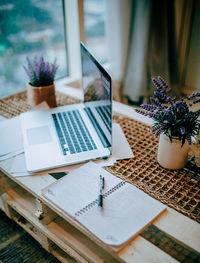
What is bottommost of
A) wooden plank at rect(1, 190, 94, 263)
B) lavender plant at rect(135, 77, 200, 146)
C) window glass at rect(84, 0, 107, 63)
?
wooden plank at rect(1, 190, 94, 263)

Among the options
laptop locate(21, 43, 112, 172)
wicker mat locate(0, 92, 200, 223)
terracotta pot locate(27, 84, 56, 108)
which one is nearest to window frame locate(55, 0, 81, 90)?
terracotta pot locate(27, 84, 56, 108)

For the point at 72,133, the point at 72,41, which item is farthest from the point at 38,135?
the point at 72,41

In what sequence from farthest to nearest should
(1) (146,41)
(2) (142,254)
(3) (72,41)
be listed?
(3) (72,41)
(1) (146,41)
(2) (142,254)

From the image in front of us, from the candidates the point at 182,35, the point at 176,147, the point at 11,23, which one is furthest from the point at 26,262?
the point at 182,35

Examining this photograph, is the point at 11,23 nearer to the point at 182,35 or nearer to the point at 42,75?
the point at 42,75

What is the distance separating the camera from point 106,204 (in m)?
0.73

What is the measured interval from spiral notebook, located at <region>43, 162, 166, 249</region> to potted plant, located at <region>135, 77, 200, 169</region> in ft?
0.58

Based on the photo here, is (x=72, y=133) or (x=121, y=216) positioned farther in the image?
(x=72, y=133)

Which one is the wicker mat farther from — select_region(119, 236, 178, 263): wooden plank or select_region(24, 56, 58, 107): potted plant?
select_region(24, 56, 58, 107): potted plant

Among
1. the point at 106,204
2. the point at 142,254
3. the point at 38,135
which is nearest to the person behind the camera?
the point at 142,254

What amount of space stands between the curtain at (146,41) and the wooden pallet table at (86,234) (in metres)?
1.13

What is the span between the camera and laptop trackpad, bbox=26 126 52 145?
1013 mm

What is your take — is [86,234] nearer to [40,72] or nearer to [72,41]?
[40,72]

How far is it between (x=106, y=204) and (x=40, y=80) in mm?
728
